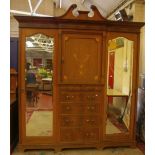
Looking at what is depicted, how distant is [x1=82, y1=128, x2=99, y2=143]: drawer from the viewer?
10.7 feet

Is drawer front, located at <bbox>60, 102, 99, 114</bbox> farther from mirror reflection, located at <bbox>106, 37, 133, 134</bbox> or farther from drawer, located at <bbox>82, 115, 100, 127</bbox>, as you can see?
mirror reflection, located at <bbox>106, 37, 133, 134</bbox>

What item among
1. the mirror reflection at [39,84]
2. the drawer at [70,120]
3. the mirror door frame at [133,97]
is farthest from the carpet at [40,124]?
the mirror door frame at [133,97]

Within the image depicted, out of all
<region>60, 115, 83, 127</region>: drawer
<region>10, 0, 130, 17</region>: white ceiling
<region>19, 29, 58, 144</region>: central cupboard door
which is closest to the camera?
<region>19, 29, 58, 144</region>: central cupboard door

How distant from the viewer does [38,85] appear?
312 centimetres

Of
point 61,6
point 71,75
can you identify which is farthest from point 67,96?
point 61,6

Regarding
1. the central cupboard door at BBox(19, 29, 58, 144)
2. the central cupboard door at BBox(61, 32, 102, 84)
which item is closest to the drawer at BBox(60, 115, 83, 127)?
the central cupboard door at BBox(19, 29, 58, 144)

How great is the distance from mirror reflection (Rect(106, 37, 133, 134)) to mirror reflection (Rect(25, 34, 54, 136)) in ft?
2.89

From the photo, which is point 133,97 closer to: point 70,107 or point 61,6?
point 70,107

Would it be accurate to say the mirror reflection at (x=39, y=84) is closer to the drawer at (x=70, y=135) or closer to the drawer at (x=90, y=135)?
the drawer at (x=70, y=135)
